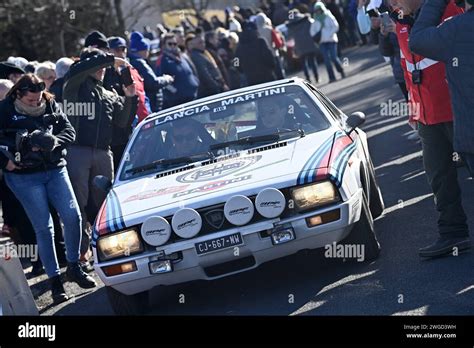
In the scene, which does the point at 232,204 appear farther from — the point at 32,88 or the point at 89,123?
the point at 89,123

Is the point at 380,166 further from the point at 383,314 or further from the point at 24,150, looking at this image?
the point at 383,314

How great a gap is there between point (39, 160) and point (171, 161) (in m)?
1.14

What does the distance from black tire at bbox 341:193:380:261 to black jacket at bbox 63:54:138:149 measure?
11.1 feet

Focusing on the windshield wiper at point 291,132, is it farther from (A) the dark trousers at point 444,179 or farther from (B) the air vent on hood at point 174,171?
(A) the dark trousers at point 444,179

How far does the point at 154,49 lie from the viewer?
27.7m

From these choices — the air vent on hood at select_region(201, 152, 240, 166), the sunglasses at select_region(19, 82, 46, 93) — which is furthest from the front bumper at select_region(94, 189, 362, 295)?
the sunglasses at select_region(19, 82, 46, 93)

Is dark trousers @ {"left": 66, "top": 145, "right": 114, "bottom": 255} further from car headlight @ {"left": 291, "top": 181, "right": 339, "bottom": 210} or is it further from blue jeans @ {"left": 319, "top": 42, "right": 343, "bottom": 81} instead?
blue jeans @ {"left": 319, "top": 42, "right": 343, "bottom": 81}

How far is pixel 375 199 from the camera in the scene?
32.9 ft

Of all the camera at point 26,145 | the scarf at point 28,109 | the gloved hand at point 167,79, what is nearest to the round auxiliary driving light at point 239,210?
the camera at point 26,145

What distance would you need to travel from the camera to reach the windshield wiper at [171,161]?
9.20 meters

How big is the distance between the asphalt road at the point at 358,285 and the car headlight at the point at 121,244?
60cm

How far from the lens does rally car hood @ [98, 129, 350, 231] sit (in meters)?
8.09

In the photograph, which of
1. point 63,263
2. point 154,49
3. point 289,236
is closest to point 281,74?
point 154,49

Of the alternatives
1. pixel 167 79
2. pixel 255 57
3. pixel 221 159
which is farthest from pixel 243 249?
pixel 255 57
